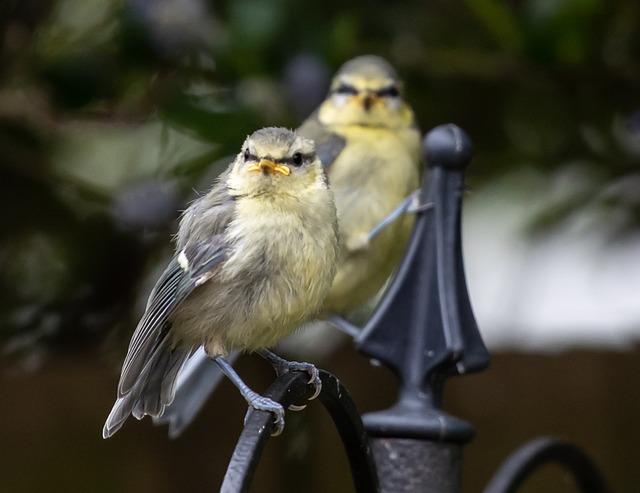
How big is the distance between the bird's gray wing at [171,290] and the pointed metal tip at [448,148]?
291 mm

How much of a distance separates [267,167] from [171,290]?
0.66 feet

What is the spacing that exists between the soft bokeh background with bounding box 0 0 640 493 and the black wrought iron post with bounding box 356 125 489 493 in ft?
2.36

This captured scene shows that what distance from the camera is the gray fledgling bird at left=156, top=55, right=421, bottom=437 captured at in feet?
7.20

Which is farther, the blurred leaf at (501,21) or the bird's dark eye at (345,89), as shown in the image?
the bird's dark eye at (345,89)

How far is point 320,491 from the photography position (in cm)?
246

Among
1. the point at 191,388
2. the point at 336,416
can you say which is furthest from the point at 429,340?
the point at 191,388

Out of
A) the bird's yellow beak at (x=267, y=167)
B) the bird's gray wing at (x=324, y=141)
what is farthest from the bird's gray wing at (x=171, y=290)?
the bird's gray wing at (x=324, y=141)

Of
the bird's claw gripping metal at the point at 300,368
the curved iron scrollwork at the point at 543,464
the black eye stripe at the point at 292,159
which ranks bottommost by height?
the curved iron scrollwork at the point at 543,464

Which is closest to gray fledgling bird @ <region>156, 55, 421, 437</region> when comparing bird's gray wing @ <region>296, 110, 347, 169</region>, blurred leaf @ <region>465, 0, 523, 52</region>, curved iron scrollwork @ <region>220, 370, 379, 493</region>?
bird's gray wing @ <region>296, 110, 347, 169</region>

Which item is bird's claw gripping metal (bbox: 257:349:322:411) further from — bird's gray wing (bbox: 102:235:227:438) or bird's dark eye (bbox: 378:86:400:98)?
bird's dark eye (bbox: 378:86:400:98)

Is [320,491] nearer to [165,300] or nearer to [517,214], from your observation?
[517,214]

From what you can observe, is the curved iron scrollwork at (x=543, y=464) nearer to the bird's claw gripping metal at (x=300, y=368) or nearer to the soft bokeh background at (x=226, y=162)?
the bird's claw gripping metal at (x=300, y=368)

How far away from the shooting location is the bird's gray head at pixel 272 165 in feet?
5.06

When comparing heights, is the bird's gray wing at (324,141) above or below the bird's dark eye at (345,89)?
below
